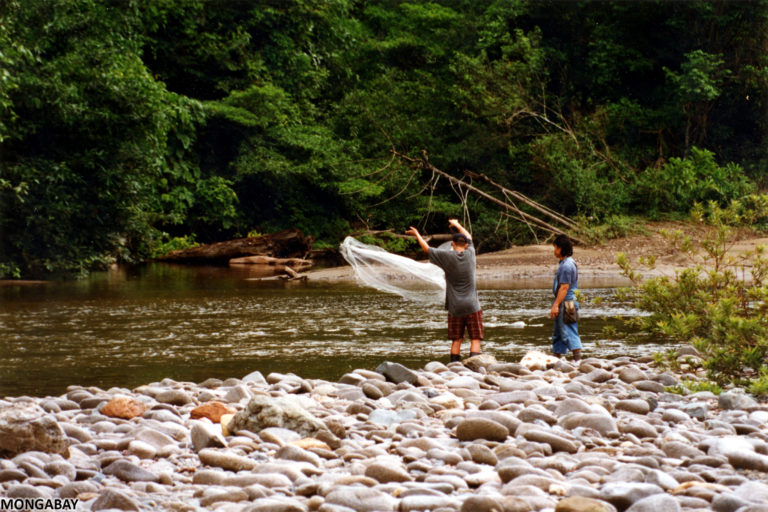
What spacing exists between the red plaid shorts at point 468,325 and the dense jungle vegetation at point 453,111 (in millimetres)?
14516

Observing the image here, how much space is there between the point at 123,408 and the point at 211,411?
0.77 m

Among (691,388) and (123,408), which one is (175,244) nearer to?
(123,408)

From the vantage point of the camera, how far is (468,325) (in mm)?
10586

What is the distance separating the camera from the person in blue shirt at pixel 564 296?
10.1 m

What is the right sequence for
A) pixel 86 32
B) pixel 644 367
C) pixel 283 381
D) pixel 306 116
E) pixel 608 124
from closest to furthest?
pixel 283 381 → pixel 644 367 → pixel 86 32 → pixel 608 124 → pixel 306 116

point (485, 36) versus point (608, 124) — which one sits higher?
point (485, 36)

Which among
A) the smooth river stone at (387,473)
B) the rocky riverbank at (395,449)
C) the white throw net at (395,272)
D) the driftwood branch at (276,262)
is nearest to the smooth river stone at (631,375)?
the rocky riverbank at (395,449)

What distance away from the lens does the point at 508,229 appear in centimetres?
2994

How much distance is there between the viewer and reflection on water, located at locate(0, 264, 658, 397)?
10523mm

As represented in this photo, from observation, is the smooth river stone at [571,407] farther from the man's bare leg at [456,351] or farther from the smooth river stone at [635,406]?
the man's bare leg at [456,351]

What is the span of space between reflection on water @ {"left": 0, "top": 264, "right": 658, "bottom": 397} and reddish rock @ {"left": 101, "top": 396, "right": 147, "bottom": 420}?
82.2 inches

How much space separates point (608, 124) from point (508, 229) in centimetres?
603

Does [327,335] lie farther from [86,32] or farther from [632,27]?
[632,27]

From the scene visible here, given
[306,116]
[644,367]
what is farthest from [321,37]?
[644,367]
